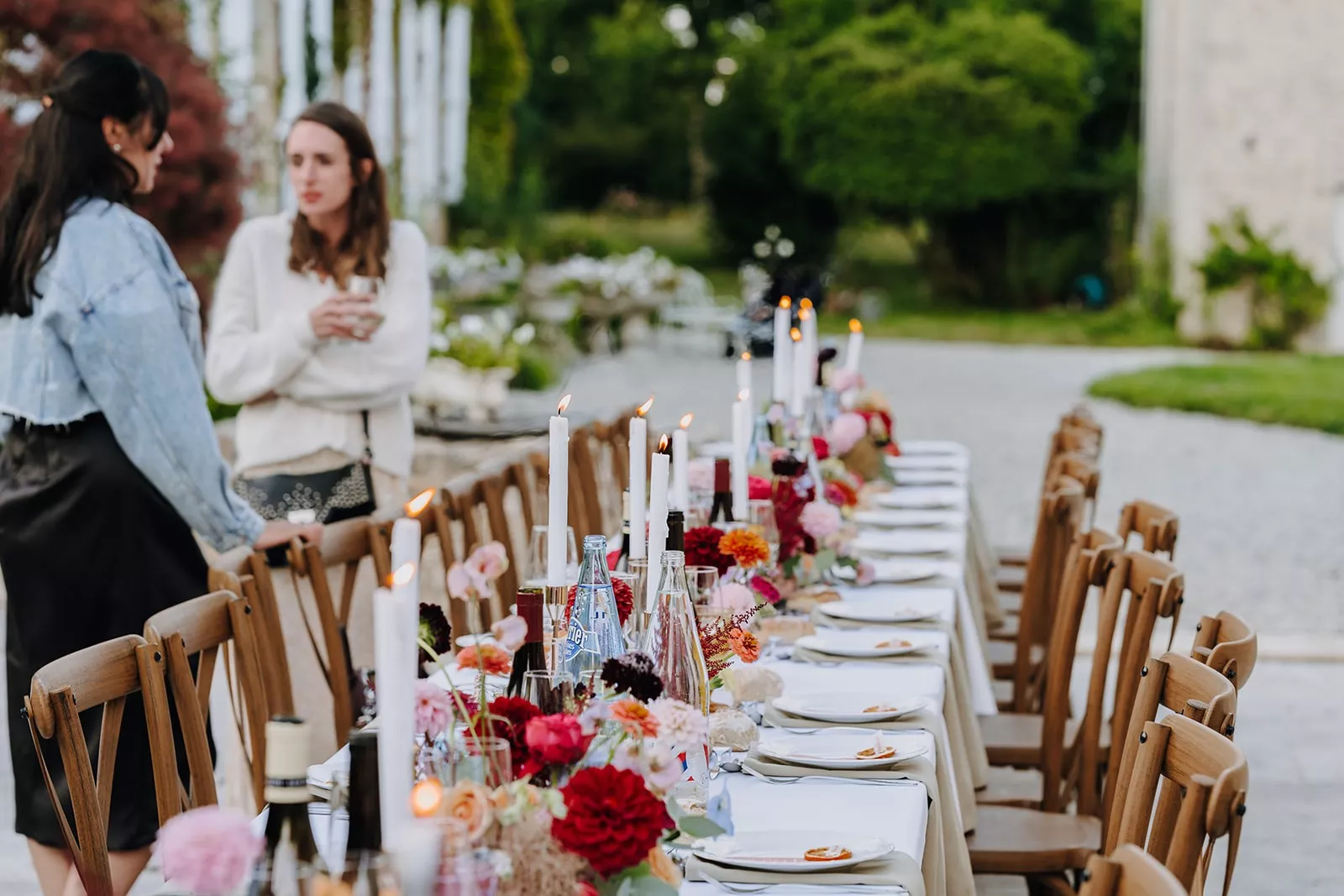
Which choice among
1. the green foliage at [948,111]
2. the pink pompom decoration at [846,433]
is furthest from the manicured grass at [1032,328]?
the pink pompom decoration at [846,433]

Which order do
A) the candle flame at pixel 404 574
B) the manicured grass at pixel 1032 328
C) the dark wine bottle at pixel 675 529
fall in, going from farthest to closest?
the manicured grass at pixel 1032 328 → the dark wine bottle at pixel 675 529 → the candle flame at pixel 404 574

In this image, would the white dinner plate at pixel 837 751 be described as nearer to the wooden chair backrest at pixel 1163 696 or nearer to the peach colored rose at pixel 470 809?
the wooden chair backrest at pixel 1163 696

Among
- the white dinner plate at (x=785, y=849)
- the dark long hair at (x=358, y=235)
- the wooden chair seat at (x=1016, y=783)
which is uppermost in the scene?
the dark long hair at (x=358, y=235)

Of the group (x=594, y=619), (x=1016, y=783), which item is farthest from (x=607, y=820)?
(x=1016, y=783)

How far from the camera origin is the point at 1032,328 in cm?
2883

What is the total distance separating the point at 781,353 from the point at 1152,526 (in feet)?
3.23

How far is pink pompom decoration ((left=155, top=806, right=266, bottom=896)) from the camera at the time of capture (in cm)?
130

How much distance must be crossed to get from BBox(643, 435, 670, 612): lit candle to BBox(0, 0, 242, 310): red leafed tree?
655 cm

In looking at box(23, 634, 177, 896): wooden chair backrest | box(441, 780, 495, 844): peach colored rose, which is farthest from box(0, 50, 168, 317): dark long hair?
box(441, 780, 495, 844): peach colored rose

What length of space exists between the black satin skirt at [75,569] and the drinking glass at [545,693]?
1469 millimetres

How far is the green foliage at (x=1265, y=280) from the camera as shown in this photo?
79.5 ft

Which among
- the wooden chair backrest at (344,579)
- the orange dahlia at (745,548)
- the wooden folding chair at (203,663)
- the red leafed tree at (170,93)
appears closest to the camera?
the wooden folding chair at (203,663)

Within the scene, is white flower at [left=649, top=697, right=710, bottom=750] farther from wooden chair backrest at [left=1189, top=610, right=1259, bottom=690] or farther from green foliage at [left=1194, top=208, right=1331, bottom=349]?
green foliage at [left=1194, top=208, right=1331, bottom=349]

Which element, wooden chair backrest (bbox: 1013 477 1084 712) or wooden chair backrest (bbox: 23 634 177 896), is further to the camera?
wooden chair backrest (bbox: 1013 477 1084 712)
